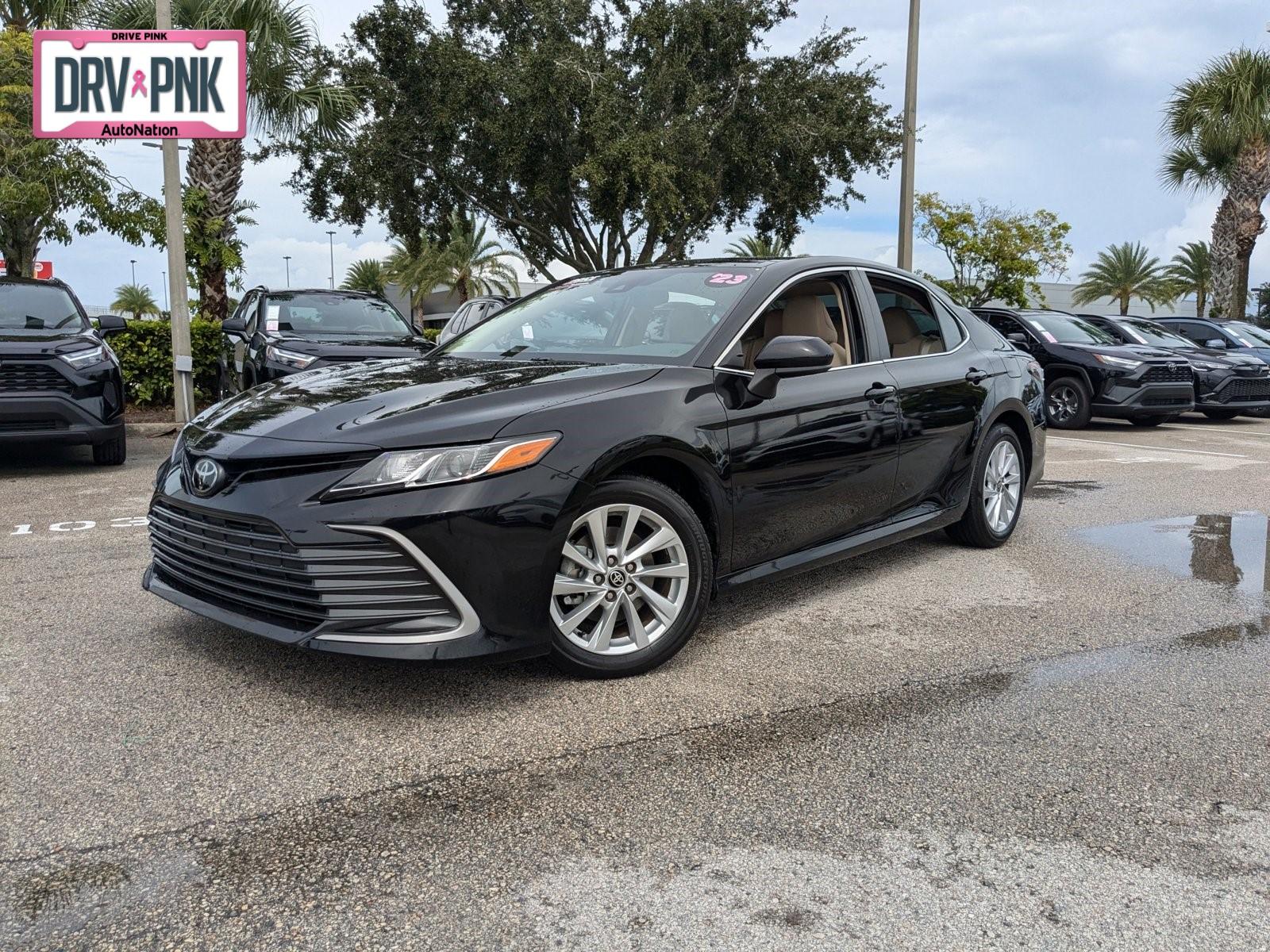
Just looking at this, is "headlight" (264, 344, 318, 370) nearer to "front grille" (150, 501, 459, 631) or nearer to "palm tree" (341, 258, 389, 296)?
"front grille" (150, 501, 459, 631)

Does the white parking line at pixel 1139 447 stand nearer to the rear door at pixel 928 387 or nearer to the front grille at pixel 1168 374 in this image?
the front grille at pixel 1168 374

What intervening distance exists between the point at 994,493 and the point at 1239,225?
27720 millimetres

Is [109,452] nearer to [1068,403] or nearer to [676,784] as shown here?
[676,784]

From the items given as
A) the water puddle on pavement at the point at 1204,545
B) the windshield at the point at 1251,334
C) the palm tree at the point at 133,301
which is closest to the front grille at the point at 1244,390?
the windshield at the point at 1251,334

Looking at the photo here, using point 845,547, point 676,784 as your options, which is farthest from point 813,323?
point 676,784

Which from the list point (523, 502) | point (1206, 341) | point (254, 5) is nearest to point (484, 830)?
point (523, 502)

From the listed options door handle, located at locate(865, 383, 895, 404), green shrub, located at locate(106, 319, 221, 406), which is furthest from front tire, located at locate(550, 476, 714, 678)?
green shrub, located at locate(106, 319, 221, 406)

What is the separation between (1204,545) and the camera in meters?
6.23

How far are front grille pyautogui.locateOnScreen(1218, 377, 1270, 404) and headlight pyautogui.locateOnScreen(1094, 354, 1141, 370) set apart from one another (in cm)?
257

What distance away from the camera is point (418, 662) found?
3.25 m

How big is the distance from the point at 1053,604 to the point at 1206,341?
1544 centimetres

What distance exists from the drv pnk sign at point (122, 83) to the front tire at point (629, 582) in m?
10.5

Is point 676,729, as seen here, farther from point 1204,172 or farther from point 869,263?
point 1204,172

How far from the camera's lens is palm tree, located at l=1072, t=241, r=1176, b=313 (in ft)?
167
